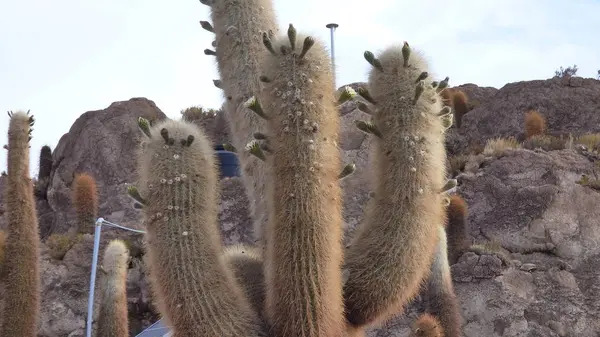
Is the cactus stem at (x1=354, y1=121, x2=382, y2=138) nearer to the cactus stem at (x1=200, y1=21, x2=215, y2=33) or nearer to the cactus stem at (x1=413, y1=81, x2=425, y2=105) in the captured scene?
the cactus stem at (x1=413, y1=81, x2=425, y2=105)

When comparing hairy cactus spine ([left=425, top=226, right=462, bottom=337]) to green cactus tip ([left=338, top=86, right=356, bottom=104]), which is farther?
hairy cactus spine ([left=425, top=226, right=462, bottom=337])

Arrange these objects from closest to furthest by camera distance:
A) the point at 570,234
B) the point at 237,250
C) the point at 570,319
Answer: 1. the point at 237,250
2. the point at 570,319
3. the point at 570,234

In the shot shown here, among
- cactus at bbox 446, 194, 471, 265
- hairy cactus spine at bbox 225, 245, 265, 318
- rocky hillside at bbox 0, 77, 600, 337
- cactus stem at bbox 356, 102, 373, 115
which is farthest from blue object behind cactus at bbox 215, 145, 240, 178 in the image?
cactus stem at bbox 356, 102, 373, 115

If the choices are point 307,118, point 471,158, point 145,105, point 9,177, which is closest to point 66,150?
point 145,105

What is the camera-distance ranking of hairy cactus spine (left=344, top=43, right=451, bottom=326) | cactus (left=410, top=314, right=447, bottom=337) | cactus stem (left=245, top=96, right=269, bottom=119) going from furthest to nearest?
1. cactus (left=410, top=314, right=447, bottom=337)
2. hairy cactus spine (left=344, top=43, right=451, bottom=326)
3. cactus stem (left=245, top=96, right=269, bottom=119)

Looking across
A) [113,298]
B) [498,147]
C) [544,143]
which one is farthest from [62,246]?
[544,143]

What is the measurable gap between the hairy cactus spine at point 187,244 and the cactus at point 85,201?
9.34m

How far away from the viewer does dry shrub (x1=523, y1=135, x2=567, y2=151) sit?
17.8m

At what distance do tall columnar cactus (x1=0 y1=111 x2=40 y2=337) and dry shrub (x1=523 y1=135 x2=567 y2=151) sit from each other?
476 inches

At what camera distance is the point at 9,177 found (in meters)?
8.48

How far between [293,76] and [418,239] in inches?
47.7

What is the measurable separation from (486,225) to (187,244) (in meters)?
11.7

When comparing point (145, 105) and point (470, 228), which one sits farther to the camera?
point (145, 105)

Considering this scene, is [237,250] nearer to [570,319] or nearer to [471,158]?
[570,319]
